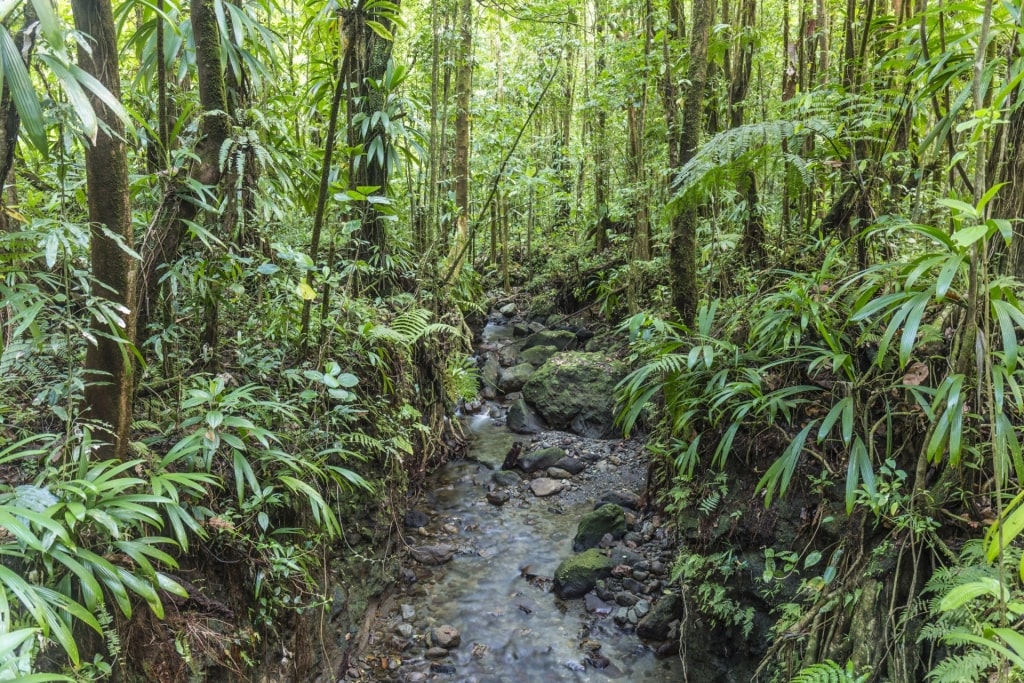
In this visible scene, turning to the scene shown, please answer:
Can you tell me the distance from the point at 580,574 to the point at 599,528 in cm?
58


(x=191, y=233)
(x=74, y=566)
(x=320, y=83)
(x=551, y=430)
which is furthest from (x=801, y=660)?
(x=320, y=83)

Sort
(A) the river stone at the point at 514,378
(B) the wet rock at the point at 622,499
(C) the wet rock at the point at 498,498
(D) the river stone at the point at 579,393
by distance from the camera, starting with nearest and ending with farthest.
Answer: (B) the wet rock at the point at 622,499 < (C) the wet rock at the point at 498,498 < (D) the river stone at the point at 579,393 < (A) the river stone at the point at 514,378

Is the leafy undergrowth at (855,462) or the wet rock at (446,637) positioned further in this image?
the wet rock at (446,637)

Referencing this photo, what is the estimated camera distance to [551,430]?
6.98m

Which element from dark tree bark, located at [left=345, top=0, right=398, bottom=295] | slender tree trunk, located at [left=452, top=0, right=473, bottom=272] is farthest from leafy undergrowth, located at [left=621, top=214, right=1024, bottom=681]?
slender tree trunk, located at [left=452, top=0, right=473, bottom=272]

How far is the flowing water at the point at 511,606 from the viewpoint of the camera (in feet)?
11.2

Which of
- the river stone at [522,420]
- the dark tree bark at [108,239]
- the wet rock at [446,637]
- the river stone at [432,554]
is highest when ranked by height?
the dark tree bark at [108,239]

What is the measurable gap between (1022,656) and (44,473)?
2.93 metres

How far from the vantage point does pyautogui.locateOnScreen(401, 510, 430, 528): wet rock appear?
468 centimetres

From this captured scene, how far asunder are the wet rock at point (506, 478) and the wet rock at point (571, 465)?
0.47 m

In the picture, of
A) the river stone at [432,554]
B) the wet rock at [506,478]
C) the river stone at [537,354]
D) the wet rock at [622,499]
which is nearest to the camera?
the river stone at [432,554]

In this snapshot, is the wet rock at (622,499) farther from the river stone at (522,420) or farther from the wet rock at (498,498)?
the river stone at (522,420)

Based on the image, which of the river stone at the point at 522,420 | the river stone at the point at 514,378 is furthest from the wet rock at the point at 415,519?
the river stone at the point at 514,378

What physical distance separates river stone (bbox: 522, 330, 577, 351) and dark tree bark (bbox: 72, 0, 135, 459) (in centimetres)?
721
